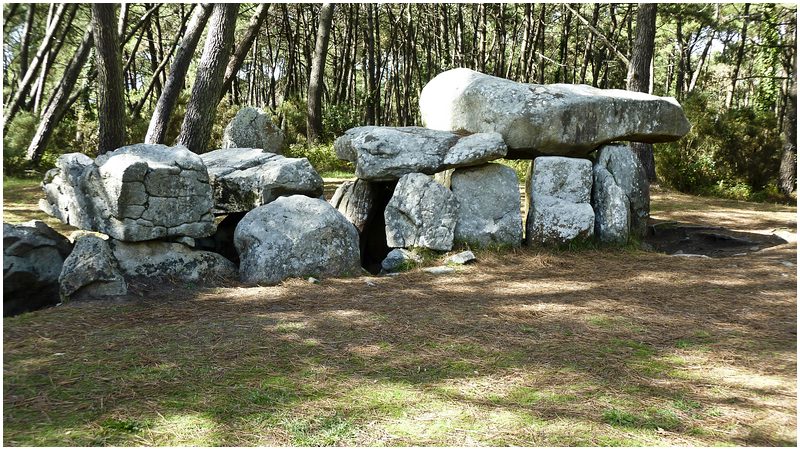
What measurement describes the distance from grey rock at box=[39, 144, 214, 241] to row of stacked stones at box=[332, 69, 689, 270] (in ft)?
6.63

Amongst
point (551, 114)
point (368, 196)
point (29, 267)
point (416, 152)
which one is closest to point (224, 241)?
point (368, 196)

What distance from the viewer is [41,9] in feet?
59.1

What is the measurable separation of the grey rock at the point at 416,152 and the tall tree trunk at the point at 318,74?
33.2ft

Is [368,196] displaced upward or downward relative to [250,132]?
downward

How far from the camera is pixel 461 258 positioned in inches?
273

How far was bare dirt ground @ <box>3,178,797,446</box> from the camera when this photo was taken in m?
3.14

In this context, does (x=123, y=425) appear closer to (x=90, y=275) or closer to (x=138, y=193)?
(x=90, y=275)

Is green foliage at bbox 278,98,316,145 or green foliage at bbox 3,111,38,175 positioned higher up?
green foliage at bbox 278,98,316,145

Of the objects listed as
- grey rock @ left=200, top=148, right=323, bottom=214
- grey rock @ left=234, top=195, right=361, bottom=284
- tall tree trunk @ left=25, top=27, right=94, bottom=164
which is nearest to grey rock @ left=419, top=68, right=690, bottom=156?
grey rock @ left=200, top=148, right=323, bottom=214

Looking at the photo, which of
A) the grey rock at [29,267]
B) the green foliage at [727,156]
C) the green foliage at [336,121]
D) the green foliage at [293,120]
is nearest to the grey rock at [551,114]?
the grey rock at [29,267]

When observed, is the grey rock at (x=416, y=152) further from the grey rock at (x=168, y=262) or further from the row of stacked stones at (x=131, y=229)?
the grey rock at (x=168, y=262)

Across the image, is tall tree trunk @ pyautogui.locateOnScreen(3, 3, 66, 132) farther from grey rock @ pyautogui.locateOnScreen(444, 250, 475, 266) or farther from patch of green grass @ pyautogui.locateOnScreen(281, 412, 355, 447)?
patch of green grass @ pyautogui.locateOnScreen(281, 412, 355, 447)

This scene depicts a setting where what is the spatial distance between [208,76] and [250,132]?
5633 millimetres

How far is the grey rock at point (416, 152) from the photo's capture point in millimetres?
7328
